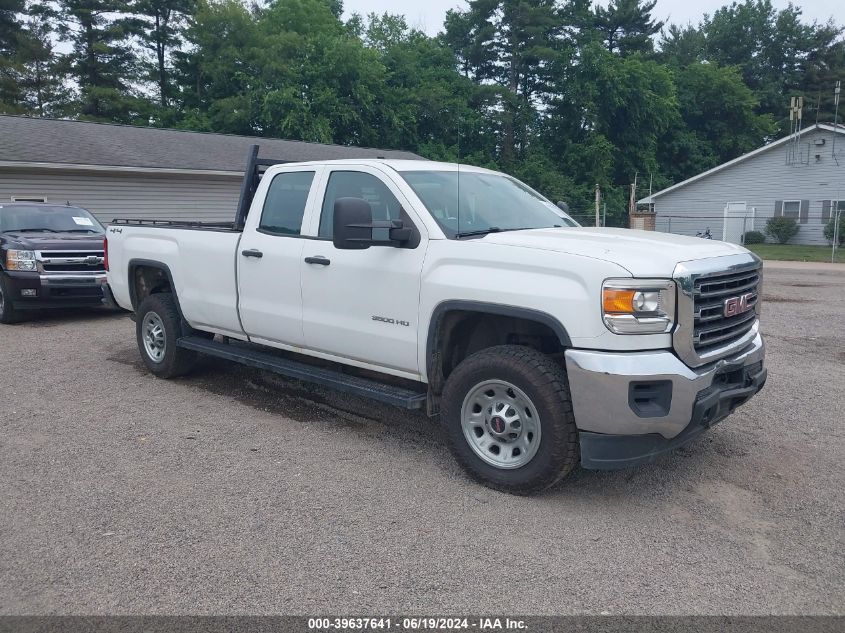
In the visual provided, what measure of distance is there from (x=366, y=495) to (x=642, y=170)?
46.3m

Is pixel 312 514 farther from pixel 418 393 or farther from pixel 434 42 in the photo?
pixel 434 42

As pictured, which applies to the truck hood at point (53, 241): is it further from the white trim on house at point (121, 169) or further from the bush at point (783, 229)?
the bush at point (783, 229)

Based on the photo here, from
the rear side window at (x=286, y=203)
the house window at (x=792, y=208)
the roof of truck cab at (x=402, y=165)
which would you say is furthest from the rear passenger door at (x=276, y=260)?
the house window at (x=792, y=208)

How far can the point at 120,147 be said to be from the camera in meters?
19.8

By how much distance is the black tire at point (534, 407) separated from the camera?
13.6 feet

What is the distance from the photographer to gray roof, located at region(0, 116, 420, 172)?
17516 millimetres

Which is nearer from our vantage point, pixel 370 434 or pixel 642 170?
pixel 370 434

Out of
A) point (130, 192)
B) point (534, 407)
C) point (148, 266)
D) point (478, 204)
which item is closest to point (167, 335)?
point (148, 266)

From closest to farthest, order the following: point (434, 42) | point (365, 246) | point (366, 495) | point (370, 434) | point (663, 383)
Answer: point (663, 383) < point (366, 495) < point (365, 246) < point (370, 434) < point (434, 42)

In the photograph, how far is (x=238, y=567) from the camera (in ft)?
11.8

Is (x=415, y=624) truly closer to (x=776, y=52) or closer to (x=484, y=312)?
(x=484, y=312)

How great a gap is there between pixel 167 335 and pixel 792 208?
33993 millimetres

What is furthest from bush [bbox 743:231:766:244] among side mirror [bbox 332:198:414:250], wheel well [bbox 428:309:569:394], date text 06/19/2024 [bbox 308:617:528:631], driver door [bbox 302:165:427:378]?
date text 06/19/2024 [bbox 308:617:528:631]

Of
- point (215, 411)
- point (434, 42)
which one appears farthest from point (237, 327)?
point (434, 42)
